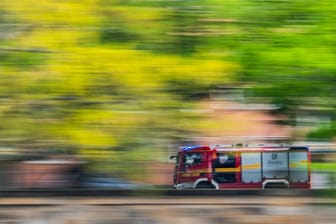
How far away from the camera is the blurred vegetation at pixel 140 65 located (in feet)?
15.1

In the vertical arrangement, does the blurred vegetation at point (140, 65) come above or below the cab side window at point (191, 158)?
above

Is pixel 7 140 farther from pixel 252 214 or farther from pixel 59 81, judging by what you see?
pixel 252 214

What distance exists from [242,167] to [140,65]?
1.27 m

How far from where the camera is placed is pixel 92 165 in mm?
4859

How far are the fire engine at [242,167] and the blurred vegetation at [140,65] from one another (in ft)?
0.99

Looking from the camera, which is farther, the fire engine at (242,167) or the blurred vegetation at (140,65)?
the fire engine at (242,167)

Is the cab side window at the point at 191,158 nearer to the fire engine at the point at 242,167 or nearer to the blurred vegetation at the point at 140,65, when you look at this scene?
the fire engine at the point at 242,167

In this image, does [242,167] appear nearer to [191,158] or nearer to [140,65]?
[191,158]

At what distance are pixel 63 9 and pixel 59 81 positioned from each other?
0.48 meters

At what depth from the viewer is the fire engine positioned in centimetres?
513

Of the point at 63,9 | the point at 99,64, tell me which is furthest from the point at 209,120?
the point at 63,9

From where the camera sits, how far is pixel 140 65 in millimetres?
4617

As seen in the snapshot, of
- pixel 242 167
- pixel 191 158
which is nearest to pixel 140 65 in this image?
pixel 191 158

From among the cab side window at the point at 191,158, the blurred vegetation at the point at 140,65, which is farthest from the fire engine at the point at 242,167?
the blurred vegetation at the point at 140,65
